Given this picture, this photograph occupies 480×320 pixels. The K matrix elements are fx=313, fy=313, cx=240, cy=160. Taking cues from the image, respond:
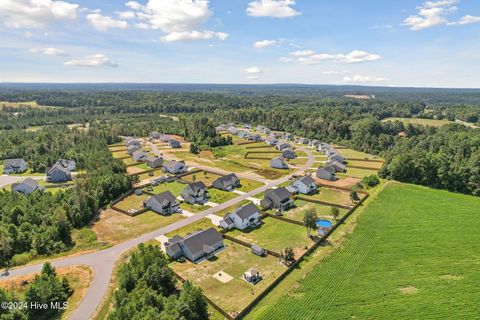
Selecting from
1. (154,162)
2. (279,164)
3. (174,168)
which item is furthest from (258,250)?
(154,162)

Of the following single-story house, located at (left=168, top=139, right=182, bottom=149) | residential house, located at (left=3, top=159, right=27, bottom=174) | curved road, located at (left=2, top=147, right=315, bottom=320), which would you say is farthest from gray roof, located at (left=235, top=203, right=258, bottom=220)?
residential house, located at (left=3, top=159, right=27, bottom=174)

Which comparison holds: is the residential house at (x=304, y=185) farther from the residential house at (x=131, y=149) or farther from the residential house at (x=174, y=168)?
the residential house at (x=131, y=149)

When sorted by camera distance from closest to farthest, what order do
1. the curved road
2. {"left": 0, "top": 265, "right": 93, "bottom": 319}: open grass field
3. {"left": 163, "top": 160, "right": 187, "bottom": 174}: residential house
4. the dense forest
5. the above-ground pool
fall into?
the curved road < {"left": 0, "top": 265, "right": 93, "bottom": 319}: open grass field < the dense forest < the above-ground pool < {"left": 163, "top": 160, "right": 187, "bottom": 174}: residential house

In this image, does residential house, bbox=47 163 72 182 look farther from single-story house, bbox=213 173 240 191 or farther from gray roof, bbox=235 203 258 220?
gray roof, bbox=235 203 258 220

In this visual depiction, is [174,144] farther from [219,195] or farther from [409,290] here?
[409,290]

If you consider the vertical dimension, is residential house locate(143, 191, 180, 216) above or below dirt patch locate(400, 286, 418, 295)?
above

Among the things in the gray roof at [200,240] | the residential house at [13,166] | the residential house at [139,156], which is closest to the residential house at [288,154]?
the residential house at [139,156]

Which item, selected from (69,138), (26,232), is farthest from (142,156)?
(26,232)
